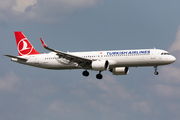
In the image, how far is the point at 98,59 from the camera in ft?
206

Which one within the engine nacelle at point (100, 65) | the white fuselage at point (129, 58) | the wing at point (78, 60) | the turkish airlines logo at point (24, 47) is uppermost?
the turkish airlines logo at point (24, 47)

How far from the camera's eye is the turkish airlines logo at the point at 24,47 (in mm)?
69438

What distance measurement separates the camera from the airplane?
6012 cm

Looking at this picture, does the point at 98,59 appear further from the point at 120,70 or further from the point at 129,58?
the point at 120,70

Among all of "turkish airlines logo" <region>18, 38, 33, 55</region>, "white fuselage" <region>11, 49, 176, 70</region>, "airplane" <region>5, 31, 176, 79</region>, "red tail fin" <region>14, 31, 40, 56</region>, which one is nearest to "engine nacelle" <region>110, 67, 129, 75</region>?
"airplane" <region>5, 31, 176, 79</region>

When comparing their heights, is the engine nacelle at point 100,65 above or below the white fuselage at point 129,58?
below

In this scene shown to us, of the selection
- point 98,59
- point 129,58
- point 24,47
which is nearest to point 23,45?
point 24,47

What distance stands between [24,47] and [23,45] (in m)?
0.55

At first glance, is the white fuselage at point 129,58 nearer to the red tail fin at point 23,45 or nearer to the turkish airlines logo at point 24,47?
the red tail fin at point 23,45

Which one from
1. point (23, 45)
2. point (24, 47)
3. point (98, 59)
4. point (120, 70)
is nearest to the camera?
point (98, 59)

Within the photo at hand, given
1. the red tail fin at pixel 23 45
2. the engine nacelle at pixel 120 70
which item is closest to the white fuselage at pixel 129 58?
the engine nacelle at pixel 120 70

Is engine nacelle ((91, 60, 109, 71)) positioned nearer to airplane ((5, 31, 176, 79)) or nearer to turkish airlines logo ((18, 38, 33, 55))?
airplane ((5, 31, 176, 79))

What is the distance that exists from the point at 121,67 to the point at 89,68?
637cm

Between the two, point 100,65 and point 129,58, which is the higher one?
point 129,58
